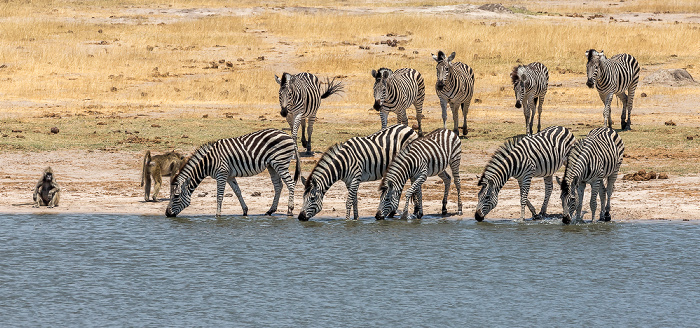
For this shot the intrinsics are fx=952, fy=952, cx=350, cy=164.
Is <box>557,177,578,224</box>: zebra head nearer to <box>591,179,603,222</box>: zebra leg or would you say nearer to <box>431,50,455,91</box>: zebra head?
<box>591,179,603,222</box>: zebra leg

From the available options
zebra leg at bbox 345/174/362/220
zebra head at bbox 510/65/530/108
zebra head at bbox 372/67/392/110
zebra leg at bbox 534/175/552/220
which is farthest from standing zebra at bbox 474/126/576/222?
zebra head at bbox 510/65/530/108

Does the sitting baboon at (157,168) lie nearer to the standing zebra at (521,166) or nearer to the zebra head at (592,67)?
the standing zebra at (521,166)

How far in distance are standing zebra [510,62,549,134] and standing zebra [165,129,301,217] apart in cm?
1000

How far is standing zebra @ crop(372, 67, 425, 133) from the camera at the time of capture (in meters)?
23.9

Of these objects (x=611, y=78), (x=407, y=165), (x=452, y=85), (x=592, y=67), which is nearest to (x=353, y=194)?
(x=407, y=165)

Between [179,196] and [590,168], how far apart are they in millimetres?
7233

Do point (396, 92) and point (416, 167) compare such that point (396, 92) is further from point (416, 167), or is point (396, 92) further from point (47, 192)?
point (47, 192)

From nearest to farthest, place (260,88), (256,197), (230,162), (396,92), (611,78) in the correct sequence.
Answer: (230,162), (256,197), (396,92), (611,78), (260,88)

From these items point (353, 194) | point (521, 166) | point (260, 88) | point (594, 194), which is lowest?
point (353, 194)

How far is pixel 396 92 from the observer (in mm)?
25031

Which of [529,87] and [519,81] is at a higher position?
[519,81]

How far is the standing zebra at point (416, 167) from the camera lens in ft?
53.5

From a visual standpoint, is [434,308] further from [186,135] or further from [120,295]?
[186,135]

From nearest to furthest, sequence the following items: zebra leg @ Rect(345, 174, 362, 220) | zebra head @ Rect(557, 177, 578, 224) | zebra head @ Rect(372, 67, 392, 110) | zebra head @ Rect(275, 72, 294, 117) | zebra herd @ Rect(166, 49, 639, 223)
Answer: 1. zebra head @ Rect(557, 177, 578, 224)
2. zebra herd @ Rect(166, 49, 639, 223)
3. zebra leg @ Rect(345, 174, 362, 220)
4. zebra head @ Rect(275, 72, 294, 117)
5. zebra head @ Rect(372, 67, 392, 110)
